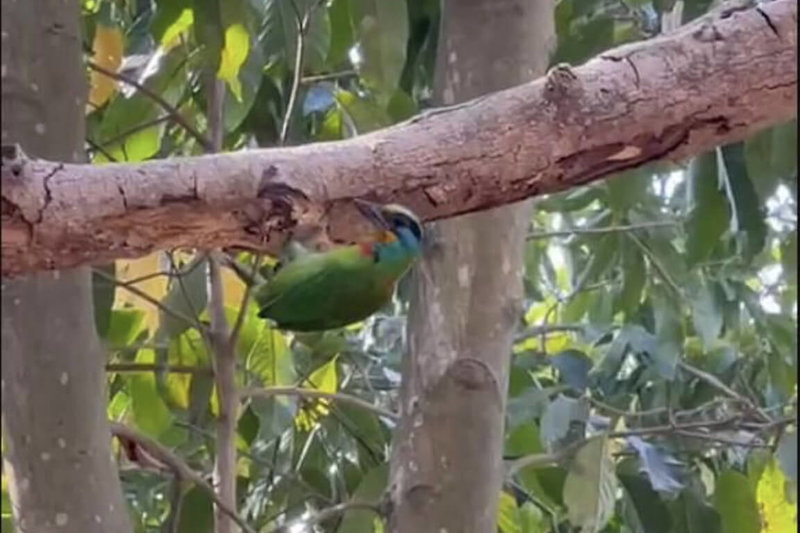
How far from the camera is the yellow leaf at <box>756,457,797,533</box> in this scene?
3.90ft

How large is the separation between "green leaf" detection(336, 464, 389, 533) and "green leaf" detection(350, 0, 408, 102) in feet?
0.93

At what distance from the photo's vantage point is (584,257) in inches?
76.5

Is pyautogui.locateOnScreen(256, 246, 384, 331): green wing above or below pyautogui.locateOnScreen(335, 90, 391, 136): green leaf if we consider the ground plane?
below

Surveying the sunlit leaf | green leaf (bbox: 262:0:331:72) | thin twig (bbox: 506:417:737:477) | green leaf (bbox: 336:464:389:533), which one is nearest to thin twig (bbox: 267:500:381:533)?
green leaf (bbox: 336:464:389:533)

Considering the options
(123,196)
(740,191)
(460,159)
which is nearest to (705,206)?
(740,191)

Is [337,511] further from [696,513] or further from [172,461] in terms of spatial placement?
[696,513]

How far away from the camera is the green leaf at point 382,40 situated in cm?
110

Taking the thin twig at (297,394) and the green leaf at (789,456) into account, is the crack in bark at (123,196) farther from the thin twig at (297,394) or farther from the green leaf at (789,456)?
the green leaf at (789,456)

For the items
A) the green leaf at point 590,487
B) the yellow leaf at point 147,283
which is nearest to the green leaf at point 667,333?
the green leaf at point 590,487

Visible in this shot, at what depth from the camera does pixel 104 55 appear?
1.22 m

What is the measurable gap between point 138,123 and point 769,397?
656 mm

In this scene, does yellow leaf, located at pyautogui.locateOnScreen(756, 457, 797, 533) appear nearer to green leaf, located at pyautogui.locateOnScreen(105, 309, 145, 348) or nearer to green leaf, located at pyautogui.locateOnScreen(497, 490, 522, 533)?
green leaf, located at pyautogui.locateOnScreen(497, 490, 522, 533)

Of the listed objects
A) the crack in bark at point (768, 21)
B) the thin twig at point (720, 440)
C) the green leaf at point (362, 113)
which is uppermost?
the green leaf at point (362, 113)

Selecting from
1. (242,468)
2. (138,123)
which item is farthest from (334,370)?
(138,123)
